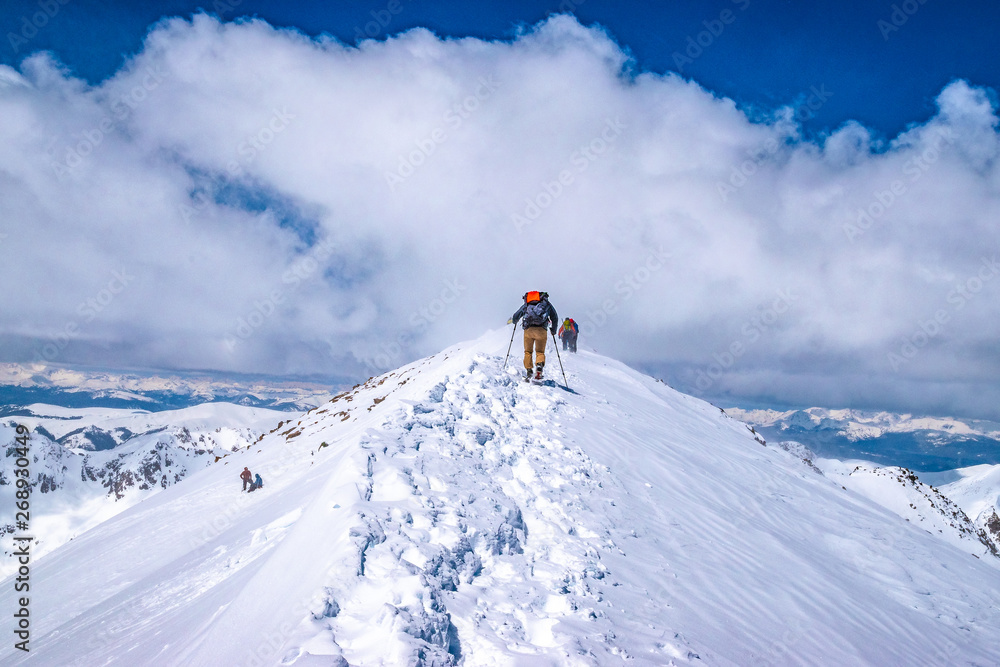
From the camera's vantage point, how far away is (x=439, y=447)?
31.9ft

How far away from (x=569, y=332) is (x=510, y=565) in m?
23.1

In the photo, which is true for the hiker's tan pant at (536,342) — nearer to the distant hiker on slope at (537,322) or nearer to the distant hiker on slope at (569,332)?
the distant hiker on slope at (537,322)

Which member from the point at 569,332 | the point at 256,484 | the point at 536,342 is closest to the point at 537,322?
the point at 536,342

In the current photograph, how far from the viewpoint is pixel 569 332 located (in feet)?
96.3

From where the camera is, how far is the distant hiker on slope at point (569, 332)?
29.3 meters

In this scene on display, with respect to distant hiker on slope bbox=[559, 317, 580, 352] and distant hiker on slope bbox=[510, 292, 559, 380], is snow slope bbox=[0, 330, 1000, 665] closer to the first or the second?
distant hiker on slope bbox=[510, 292, 559, 380]

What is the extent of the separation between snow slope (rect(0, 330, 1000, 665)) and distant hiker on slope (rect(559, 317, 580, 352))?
1297cm

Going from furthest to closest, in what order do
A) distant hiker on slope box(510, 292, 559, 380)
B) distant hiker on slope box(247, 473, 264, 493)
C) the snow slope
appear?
distant hiker on slope box(510, 292, 559, 380)
distant hiker on slope box(247, 473, 264, 493)
the snow slope

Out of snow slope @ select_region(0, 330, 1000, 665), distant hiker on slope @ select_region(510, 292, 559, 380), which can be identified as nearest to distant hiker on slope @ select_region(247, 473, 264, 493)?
snow slope @ select_region(0, 330, 1000, 665)

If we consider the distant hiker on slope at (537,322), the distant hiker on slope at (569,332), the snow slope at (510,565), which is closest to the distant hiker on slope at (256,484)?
the snow slope at (510,565)

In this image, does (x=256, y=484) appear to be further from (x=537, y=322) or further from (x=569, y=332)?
(x=569, y=332)

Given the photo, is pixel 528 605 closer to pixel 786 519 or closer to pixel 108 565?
pixel 786 519

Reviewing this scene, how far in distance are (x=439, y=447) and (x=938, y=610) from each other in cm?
1100

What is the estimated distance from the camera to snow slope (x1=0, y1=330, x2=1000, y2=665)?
5.25 metres
